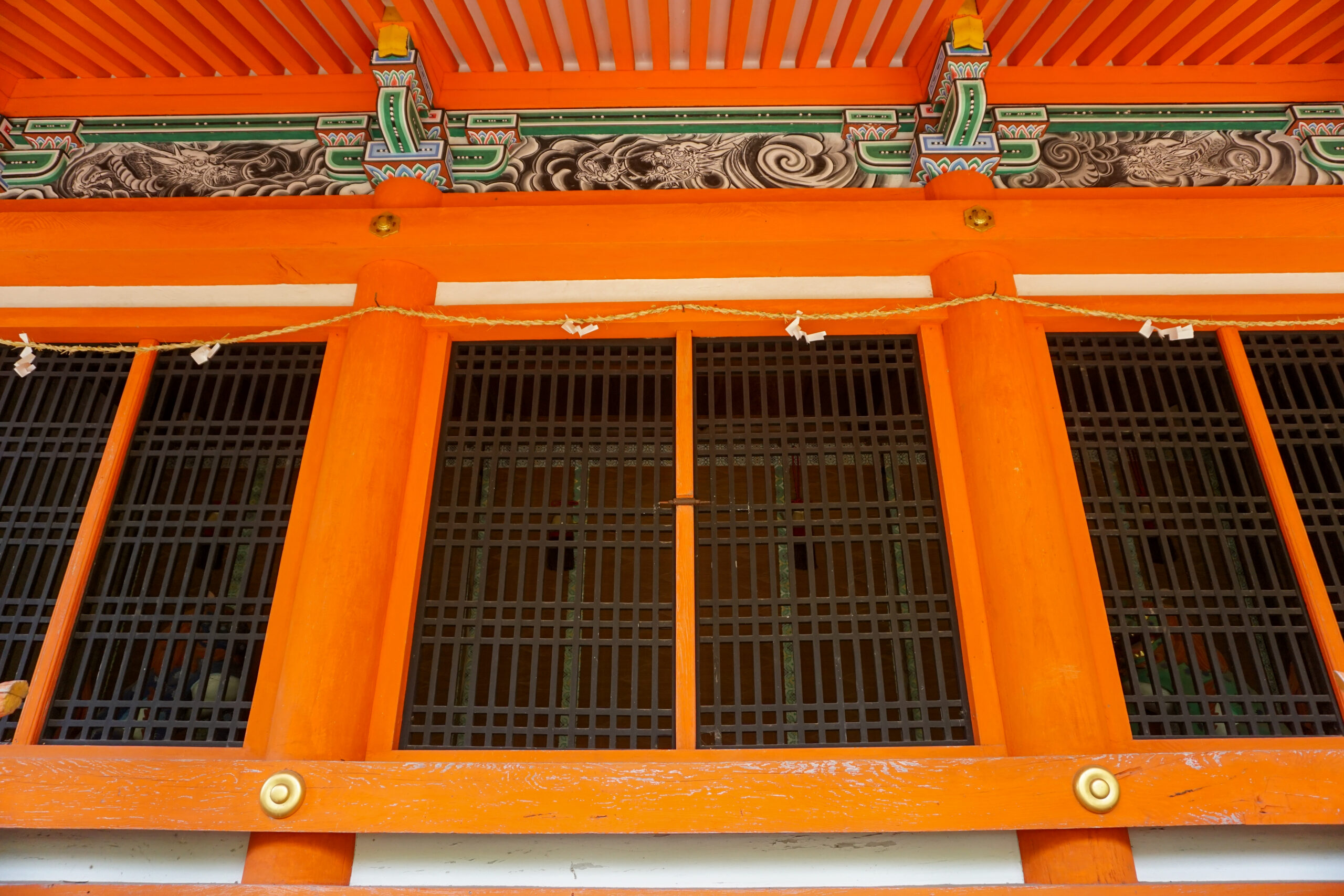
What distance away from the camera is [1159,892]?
2443 millimetres

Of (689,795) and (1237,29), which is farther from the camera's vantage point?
(1237,29)

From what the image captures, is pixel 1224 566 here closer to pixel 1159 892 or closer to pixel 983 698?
pixel 983 698

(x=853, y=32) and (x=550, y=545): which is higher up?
(x=853, y=32)

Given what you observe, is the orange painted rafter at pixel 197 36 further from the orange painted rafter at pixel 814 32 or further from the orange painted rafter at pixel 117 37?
the orange painted rafter at pixel 814 32

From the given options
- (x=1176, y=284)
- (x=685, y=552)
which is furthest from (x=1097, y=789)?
(x=1176, y=284)

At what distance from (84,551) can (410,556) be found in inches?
48.0

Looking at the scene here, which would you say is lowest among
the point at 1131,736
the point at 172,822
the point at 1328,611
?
the point at 172,822

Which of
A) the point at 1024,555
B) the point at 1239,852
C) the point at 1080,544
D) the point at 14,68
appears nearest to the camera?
the point at 1239,852

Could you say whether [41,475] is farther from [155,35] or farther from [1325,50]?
[1325,50]

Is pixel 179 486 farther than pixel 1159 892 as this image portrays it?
Yes

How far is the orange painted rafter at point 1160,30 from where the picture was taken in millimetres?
3525

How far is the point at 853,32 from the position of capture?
3611 mm

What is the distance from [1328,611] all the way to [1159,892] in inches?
53.4

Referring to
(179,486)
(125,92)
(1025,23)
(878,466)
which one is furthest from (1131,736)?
(125,92)
